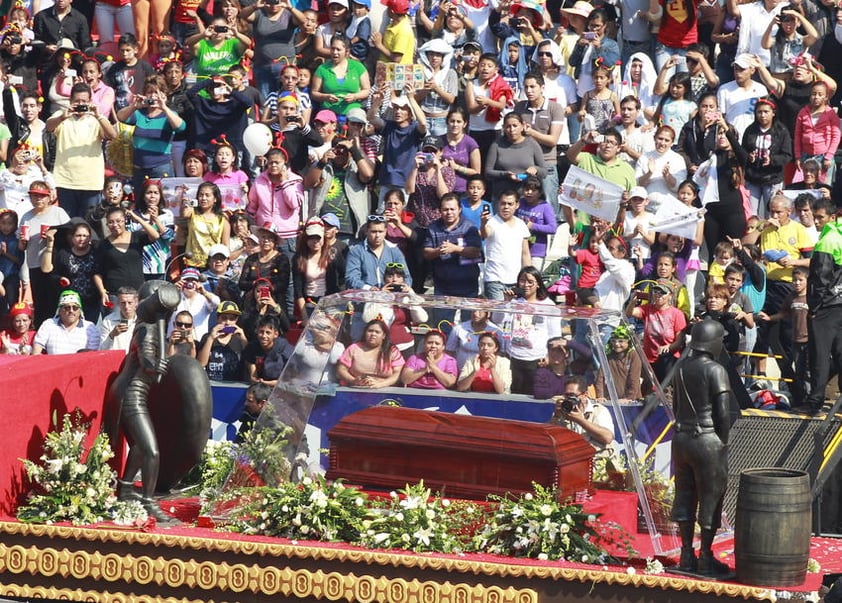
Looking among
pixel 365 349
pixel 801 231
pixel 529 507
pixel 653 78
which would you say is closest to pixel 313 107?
pixel 653 78

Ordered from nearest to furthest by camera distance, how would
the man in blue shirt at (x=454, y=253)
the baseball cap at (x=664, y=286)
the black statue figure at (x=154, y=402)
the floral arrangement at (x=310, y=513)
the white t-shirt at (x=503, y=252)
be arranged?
the floral arrangement at (x=310, y=513) → the black statue figure at (x=154, y=402) → the baseball cap at (x=664, y=286) → the white t-shirt at (x=503, y=252) → the man in blue shirt at (x=454, y=253)

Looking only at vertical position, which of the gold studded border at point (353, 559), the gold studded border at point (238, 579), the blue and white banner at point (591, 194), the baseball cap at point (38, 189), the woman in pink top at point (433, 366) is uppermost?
the blue and white banner at point (591, 194)

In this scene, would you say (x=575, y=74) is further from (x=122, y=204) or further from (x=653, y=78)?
(x=122, y=204)

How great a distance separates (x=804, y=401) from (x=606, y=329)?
5854 mm

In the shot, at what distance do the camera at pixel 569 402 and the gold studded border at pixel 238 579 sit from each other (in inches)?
57.7

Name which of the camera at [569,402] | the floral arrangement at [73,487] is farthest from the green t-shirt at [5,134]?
the camera at [569,402]

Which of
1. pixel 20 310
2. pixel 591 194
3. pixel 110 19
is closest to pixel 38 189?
pixel 20 310

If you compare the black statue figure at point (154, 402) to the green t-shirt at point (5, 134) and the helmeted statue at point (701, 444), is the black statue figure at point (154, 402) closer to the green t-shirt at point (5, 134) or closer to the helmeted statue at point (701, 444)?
the helmeted statue at point (701, 444)

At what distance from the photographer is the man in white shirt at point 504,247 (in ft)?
62.7

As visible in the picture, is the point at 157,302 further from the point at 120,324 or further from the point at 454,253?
the point at 454,253

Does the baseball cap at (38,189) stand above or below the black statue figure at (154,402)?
above

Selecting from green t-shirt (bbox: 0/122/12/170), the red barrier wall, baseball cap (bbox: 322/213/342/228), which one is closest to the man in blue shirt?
baseball cap (bbox: 322/213/342/228)

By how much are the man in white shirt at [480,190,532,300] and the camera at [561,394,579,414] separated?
249 inches

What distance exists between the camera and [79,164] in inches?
840
